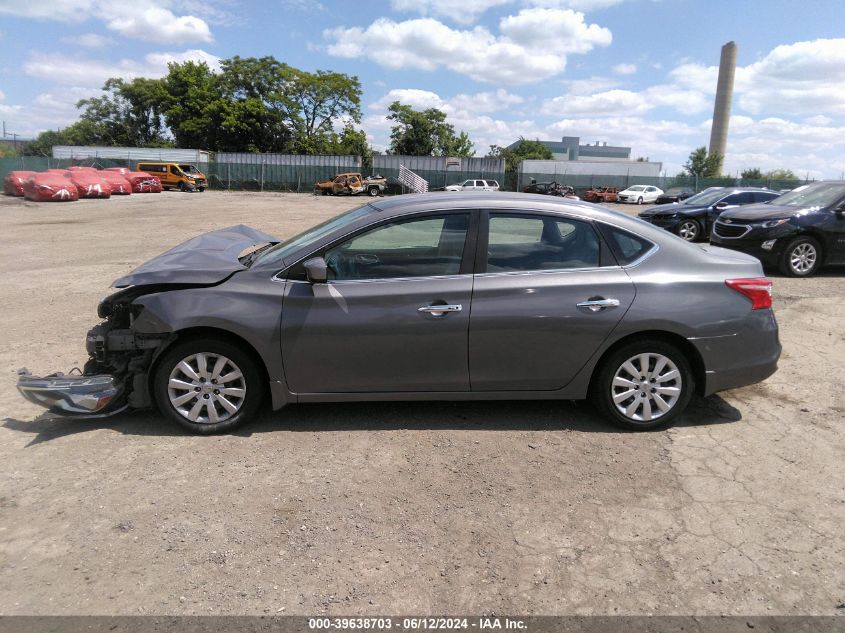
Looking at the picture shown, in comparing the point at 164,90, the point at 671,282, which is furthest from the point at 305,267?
the point at 164,90

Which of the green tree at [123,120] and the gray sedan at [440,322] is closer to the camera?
the gray sedan at [440,322]

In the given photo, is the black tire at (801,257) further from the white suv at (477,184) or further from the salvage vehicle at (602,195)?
the white suv at (477,184)

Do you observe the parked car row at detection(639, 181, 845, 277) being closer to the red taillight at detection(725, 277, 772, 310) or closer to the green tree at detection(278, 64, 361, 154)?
the red taillight at detection(725, 277, 772, 310)

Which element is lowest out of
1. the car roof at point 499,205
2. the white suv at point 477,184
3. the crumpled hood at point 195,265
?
the crumpled hood at point 195,265

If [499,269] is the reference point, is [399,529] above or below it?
below

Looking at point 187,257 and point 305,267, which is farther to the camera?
point 187,257

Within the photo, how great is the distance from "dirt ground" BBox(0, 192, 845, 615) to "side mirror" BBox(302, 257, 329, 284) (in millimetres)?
1096

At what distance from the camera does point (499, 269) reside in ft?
13.2

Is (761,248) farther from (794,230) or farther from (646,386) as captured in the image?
(646,386)

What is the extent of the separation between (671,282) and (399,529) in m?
2.49

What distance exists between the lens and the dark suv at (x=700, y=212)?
14.3 m

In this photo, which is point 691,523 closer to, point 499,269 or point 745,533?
point 745,533

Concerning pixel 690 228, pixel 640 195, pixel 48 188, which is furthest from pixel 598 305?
pixel 640 195

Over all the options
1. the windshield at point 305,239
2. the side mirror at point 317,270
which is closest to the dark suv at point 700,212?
the windshield at point 305,239
